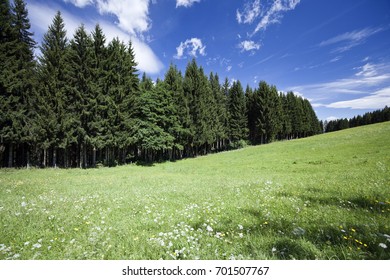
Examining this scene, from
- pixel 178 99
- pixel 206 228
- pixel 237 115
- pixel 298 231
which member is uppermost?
pixel 178 99

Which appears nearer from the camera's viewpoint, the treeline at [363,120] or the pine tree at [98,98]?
the pine tree at [98,98]

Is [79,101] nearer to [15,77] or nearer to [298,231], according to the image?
[15,77]

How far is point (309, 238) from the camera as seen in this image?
3.74m

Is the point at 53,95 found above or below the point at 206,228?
above

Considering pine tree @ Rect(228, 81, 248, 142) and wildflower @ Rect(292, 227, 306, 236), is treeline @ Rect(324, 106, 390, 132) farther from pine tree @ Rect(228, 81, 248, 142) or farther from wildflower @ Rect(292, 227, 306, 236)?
wildflower @ Rect(292, 227, 306, 236)

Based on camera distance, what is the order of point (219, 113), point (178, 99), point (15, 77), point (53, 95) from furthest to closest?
1. point (219, 113)
2. point (178, 99)
3. point (53, 95)
4. point (15, 77)

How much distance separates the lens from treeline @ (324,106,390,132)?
344 feet

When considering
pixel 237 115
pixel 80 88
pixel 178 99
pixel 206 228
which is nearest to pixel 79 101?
pixel 80 88

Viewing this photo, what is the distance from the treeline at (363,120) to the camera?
104931mm

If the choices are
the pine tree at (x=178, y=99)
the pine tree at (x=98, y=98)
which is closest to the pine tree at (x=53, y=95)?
the pine tree at (x=98, y=98)

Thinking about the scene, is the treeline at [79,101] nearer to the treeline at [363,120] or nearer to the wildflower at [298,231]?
the wildflower at [298,231]

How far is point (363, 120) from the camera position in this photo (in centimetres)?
11875

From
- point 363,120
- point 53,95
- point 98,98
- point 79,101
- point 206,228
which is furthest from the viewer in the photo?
point 363,120
